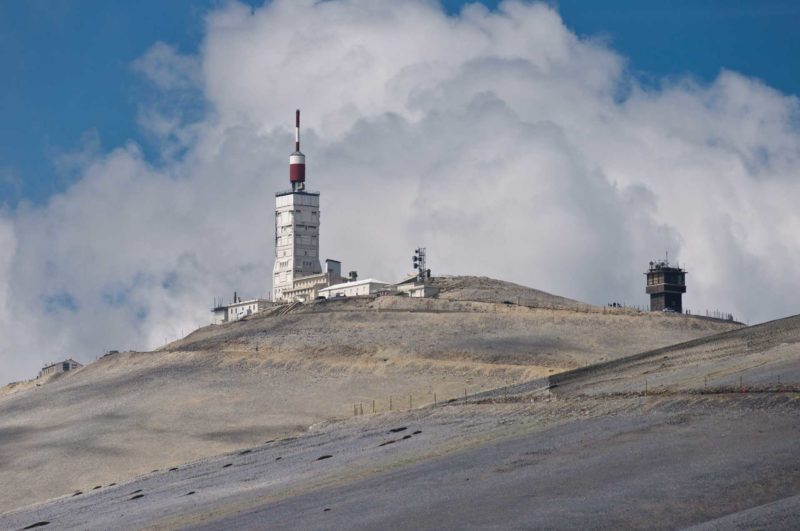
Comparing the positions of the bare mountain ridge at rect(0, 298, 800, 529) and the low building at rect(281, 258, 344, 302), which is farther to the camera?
the low building at rect(281, 258, 344, 302)

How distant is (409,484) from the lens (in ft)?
151

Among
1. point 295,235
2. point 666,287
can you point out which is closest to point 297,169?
point 295,235

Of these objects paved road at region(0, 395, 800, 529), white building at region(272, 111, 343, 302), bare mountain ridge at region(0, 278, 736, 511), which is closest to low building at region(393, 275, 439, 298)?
bare mountain ridge at region(0, 278, 736, 511)

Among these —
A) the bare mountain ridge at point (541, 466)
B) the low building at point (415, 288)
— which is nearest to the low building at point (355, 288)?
the low building at point (415, 288)

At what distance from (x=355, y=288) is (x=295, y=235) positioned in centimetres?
1436

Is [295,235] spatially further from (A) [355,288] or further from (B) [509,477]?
(B) [509,477]

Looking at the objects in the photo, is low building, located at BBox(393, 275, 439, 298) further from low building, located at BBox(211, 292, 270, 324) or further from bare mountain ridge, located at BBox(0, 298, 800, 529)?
bare mountain ridge, located at BBox(0, 298, 800, 529)

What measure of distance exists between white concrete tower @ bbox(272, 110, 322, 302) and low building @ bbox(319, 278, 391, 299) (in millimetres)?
8058

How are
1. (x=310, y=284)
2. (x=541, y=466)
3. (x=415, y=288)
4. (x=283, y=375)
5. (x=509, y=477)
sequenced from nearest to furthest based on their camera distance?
(x=509, y=477) < (x=541, y=466) < (x=283, y=375) < (x=415, y=288) < (x=310, y=284)

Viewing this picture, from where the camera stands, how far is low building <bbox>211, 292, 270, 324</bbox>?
133250 mm

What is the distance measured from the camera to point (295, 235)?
467 ft

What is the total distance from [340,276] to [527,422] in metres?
83.3

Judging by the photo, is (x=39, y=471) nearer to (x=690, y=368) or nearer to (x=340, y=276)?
(x=690, y=368)

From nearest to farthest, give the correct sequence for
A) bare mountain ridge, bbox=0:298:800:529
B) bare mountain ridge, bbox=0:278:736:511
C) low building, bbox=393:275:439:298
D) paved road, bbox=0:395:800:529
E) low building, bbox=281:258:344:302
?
paved road, bbox=0:395:800:529 < bare mountain ridge, bbox=0:298:800:529 < bare mountain ridge, bbox=0:278:736:511 < low building, bbox=393:275:439:298 < low building, bbox=281:258:344:302
